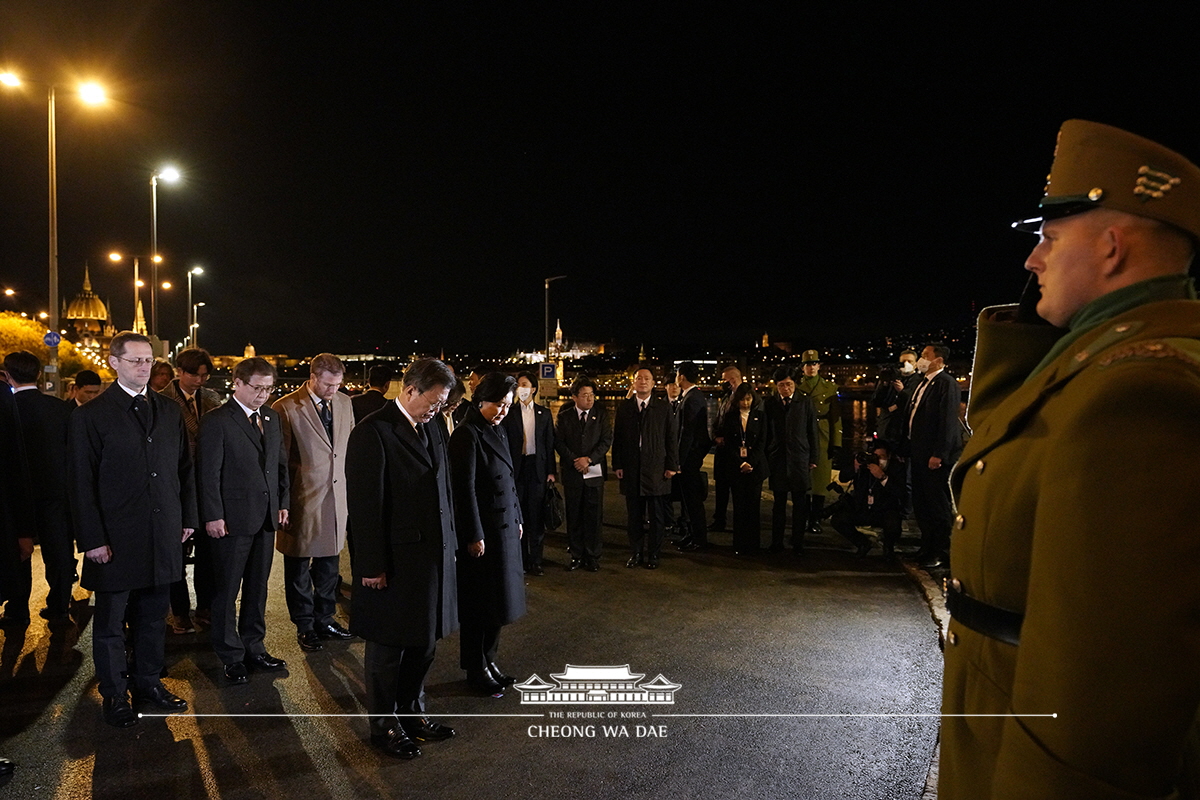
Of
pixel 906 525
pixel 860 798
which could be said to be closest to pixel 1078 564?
pixel 860 798

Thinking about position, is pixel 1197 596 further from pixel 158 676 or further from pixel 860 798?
pixel 158 676

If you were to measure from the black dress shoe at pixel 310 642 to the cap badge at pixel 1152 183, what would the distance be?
6.13 meters

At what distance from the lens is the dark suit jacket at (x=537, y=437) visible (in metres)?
8.22

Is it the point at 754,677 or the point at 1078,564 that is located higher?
the point at 1078,564

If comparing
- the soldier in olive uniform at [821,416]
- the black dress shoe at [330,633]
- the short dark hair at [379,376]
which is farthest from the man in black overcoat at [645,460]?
the black dress shoe at [330,633]

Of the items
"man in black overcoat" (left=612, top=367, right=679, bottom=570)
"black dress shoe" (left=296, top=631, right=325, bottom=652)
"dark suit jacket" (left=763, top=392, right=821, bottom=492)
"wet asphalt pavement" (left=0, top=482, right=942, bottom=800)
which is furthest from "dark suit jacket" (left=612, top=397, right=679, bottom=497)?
"black dress shoe" (left=296, top=631, right=325, bottom=652)

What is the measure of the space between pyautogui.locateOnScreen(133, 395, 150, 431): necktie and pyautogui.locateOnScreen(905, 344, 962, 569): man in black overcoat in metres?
7.55

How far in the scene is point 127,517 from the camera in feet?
15.4

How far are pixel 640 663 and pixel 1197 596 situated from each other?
15.4ft

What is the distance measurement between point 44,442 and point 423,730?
5.05m

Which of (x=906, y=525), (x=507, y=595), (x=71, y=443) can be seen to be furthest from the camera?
(x=906, y=525)

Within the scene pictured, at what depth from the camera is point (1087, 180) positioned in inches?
63.8

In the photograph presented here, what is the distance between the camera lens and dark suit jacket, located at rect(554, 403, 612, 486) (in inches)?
344

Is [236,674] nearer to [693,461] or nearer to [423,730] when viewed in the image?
[423,730]
